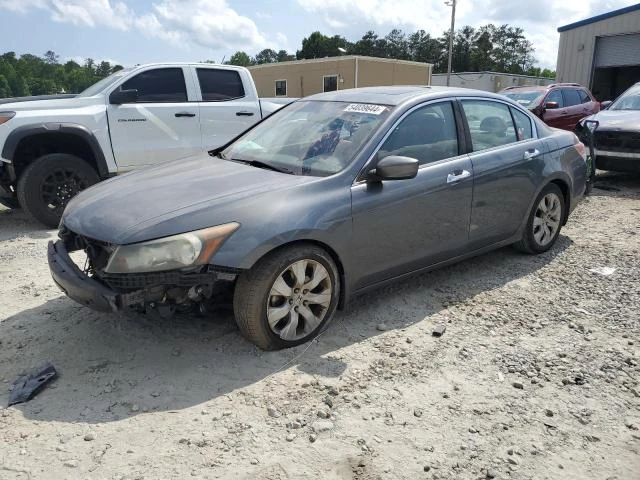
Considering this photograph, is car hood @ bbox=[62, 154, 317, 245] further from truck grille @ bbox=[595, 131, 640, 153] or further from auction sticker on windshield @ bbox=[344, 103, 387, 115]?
truck grille @ bbox=[595, 131, 640, 153]

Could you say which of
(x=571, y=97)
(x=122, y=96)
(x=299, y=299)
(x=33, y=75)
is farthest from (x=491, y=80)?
(x=33, y=75)

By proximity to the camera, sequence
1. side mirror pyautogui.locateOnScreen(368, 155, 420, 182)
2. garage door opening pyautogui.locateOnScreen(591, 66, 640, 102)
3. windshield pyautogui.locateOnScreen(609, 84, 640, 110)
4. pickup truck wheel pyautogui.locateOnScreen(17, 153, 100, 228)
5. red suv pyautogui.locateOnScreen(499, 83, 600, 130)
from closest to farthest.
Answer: side mirror pyautogui.locateOnScreen(368, 155, 420, 182) → pickup truck wheel pyautogui.locateOnScreen(17, 153, 100, 228) → windshield pyautogui.locateOnScreen(609, 84, 640, 110) → red suv pyautogui.locateOnScreen(499, 83, 600, 130) → garage door opening pyautogui.locateOnScreen(591, 66, 640, 102)

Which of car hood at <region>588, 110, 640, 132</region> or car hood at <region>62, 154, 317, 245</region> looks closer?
car hood at <region>62, 154, 317, 245</region>

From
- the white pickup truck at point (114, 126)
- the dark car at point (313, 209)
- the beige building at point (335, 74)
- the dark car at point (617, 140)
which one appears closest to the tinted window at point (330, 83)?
the beige building at point (335, 74)

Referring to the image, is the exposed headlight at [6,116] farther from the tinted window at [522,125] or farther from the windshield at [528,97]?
the windshield at [528,97]

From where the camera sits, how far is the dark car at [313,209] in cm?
305

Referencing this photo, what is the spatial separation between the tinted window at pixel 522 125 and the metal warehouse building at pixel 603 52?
61.7 feet

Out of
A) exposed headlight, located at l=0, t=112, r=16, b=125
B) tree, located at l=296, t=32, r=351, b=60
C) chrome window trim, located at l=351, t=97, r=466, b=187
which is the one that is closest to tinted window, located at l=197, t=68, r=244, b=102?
exposed headlight, located at l=0, t=112, r=16, b=125

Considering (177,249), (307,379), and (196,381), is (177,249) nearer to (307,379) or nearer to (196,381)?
(196,381)

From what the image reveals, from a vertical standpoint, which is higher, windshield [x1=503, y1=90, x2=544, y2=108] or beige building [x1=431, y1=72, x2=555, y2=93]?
beige building [x1=431, y1=72, x2=555, y2=93]

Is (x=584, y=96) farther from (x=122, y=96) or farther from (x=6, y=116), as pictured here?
(x=6, y=116)

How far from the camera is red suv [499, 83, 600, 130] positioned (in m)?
12.4

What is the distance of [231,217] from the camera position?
3137 mm

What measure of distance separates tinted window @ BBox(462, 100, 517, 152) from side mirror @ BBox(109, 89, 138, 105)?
411cm
